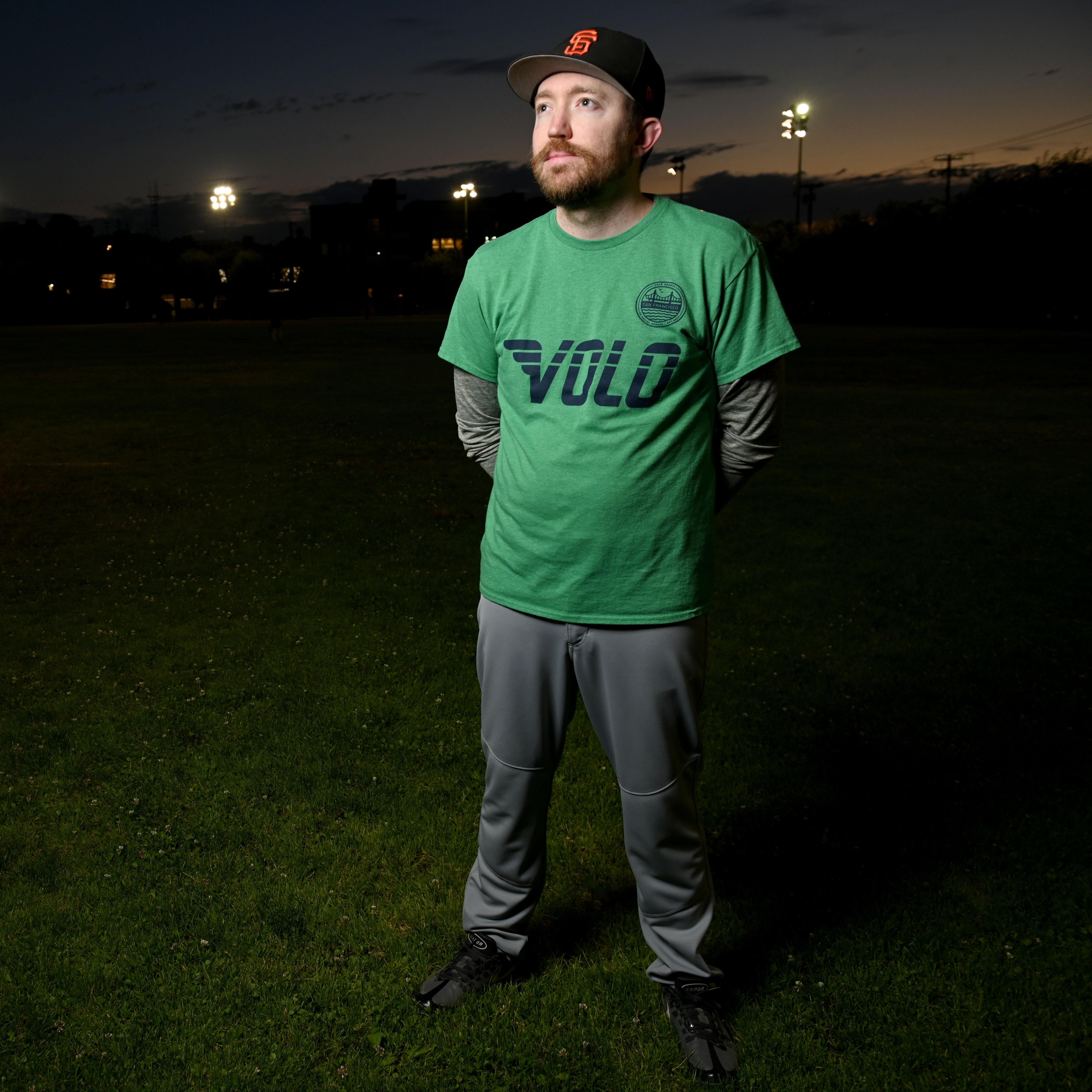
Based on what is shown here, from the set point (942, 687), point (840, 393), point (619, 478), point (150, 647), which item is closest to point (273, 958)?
point (619, 478)

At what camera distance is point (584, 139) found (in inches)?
99.1

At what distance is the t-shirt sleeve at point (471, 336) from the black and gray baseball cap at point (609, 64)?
54 cm

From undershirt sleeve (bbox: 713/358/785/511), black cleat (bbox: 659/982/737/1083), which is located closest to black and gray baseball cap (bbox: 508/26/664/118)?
undershirt sleeve (bbox: 713/358/785/511)

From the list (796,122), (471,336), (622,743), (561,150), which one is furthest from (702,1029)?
(796,122)

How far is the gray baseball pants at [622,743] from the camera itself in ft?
8.86

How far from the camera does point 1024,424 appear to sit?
53.7ft

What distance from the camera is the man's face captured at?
8.25 feet

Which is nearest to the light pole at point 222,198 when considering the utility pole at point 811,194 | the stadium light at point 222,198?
the stadium light at point 222,198

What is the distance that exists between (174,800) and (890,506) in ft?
27.1

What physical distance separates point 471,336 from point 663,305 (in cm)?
61

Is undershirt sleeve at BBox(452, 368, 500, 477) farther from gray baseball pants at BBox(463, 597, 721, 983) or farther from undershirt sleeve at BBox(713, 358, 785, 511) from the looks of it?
undershirt sleeve at BBox(713, 358, 785, 511)

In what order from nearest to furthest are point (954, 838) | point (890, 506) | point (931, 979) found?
point (931, 979) < point (954, 838) < point (890, 506)

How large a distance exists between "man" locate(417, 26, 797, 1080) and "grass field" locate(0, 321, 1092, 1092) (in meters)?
0.66

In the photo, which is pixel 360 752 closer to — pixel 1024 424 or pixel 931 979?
pixel 931 979
